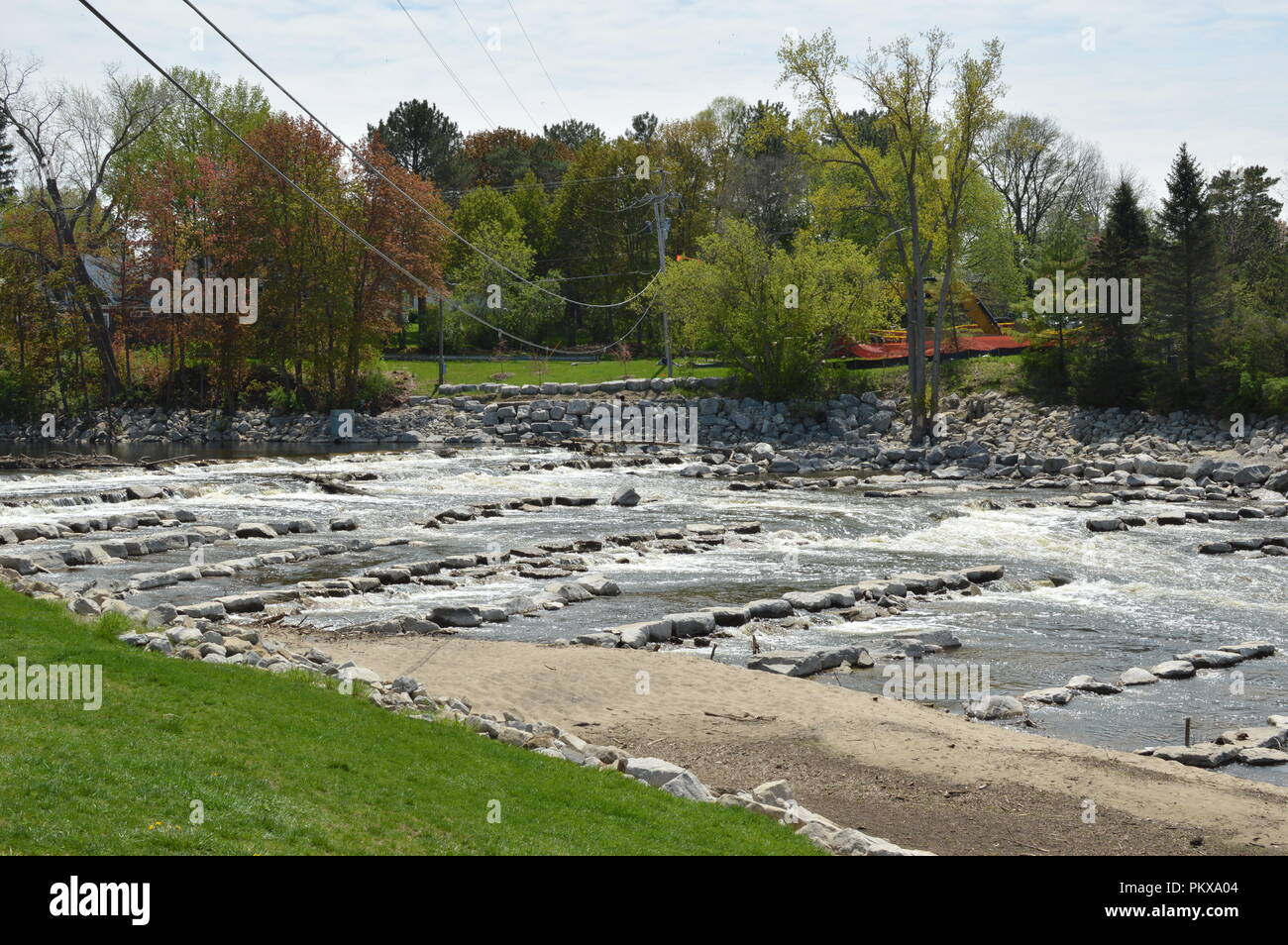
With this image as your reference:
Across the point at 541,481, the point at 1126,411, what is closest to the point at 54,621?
the point at 541,481

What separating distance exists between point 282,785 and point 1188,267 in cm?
4388

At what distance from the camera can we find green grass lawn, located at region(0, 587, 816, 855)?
721 cm

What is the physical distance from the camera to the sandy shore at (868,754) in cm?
1027

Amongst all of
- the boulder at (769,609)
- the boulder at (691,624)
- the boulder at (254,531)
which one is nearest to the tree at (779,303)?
the boulder at (254,531)

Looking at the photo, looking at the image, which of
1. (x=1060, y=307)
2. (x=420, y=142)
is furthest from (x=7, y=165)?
(x=1060, y=307)

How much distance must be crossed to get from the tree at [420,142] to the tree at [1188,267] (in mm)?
54101

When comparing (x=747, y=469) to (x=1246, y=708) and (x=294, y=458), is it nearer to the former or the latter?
(x=294, y=458)

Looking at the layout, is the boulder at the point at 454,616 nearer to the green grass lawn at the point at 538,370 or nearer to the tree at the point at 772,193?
the green grass lawn at the point at 538,370

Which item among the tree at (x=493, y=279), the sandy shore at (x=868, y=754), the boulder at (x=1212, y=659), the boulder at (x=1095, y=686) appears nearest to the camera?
the sandy shore at (x=868, y=754)

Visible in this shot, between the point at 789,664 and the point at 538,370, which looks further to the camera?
the point at 538,370

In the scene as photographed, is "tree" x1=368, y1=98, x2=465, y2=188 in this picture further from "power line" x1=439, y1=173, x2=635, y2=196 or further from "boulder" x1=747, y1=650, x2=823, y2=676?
"boulder" x1=747, y1=650, x2=823, y2=676

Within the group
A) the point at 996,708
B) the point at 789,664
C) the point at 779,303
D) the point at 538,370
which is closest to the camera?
the point at 996,708

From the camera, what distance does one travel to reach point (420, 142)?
86938 mm

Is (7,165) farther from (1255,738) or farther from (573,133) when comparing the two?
(1255,738)
